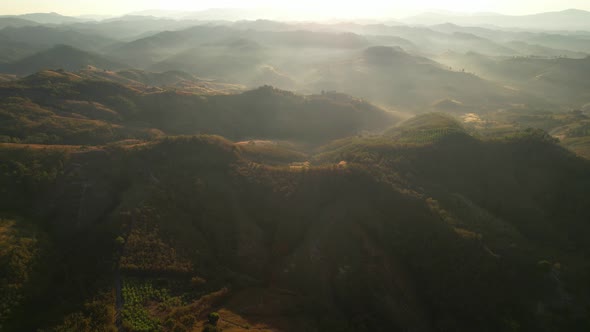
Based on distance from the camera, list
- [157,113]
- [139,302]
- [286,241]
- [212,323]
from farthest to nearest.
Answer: [157,113] → [286,241] → [139,302] → [212,323]

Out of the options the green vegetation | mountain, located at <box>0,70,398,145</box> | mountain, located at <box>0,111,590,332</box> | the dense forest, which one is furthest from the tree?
mountain, located at <box>0,70,398,145</box>

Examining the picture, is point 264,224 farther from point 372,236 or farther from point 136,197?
point 136,197

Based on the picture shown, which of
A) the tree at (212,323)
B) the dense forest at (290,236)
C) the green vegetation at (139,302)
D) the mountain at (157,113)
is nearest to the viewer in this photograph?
the green vegetation at (139,302)

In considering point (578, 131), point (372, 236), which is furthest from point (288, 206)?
point (578, 131)

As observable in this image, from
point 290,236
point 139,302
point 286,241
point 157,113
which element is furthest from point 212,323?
point 157,113

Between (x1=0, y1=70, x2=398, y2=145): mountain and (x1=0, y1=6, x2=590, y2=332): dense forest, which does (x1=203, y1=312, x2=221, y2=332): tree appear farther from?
(x1=0, y1=70, x2=398, y2=145): mountain

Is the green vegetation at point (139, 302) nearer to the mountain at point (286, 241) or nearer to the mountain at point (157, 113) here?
the mountain at point (286, 241)

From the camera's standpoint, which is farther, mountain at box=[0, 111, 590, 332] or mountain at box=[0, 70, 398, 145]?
mountain at box=[0, 70, 398, 145]

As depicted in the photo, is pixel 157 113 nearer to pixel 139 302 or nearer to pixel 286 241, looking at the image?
pixel 286 241

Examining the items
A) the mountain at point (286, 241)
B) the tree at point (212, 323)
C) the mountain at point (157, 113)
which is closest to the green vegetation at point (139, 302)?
the mountain at point (286, 241)

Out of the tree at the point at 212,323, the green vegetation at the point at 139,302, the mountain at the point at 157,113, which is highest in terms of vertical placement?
the mountain at the point at 157,113

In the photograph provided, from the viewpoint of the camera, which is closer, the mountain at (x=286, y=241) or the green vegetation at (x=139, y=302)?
the green vegetation at (x=139, y=302)

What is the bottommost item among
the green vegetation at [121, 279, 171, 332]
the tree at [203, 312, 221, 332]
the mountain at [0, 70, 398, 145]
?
the tree at [203, 312, 221, 332]

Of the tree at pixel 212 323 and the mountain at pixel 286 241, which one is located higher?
the mountain at pixel 286 241
